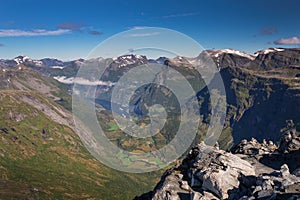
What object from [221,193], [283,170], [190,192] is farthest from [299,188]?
[190,192]

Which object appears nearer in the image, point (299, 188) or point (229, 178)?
point (299, 188)

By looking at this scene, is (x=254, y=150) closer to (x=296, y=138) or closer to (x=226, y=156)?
(x=296, y=138)

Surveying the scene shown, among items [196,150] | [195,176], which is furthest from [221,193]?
[196,150]

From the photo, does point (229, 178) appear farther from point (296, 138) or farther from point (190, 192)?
point (296, 138)

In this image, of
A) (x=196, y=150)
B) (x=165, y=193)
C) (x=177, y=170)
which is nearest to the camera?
(x=165, y=193)

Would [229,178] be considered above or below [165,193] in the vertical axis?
above

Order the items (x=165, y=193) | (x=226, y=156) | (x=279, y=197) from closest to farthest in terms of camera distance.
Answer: (x=279, y=197), (x=165, y=193), (x=226, y=156)
